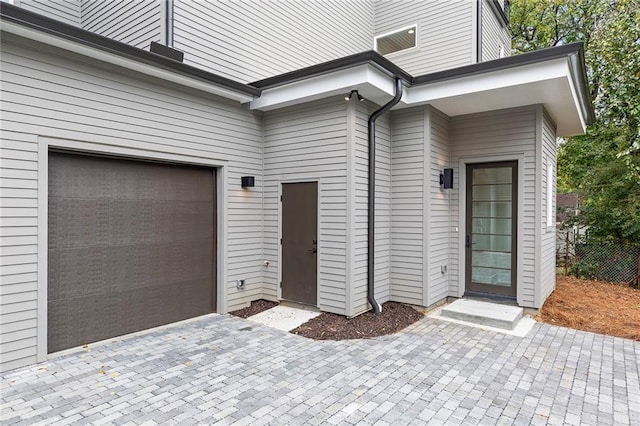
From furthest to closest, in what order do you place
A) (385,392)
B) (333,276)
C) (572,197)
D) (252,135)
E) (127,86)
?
(572,197), (252,135), (333,276), (127,86), (385,392)

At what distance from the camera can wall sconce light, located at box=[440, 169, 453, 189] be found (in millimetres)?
5898

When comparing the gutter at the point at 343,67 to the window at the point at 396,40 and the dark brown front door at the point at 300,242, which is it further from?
the window at the point at 396,40

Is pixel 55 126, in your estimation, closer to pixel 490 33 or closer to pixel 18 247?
pixel 18 247

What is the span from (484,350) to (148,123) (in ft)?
16.0

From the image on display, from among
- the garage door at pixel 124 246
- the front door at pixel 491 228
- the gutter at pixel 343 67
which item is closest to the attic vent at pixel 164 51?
the gutter at pixel 343 67

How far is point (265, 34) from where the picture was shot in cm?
679

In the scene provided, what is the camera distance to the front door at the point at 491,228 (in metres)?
5.80

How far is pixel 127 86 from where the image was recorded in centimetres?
434

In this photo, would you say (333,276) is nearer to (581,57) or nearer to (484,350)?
(484,350)

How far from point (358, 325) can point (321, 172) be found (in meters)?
2.22

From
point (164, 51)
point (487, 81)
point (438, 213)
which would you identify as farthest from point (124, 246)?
point (487, 81)

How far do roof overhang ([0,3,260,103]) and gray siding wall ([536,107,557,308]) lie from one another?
467cm

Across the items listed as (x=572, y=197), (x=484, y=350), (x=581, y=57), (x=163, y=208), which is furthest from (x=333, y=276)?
(x=572, y=197)

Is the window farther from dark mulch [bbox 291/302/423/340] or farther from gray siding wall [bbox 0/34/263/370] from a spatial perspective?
dark mulch [bbox 291/302/423/340]
